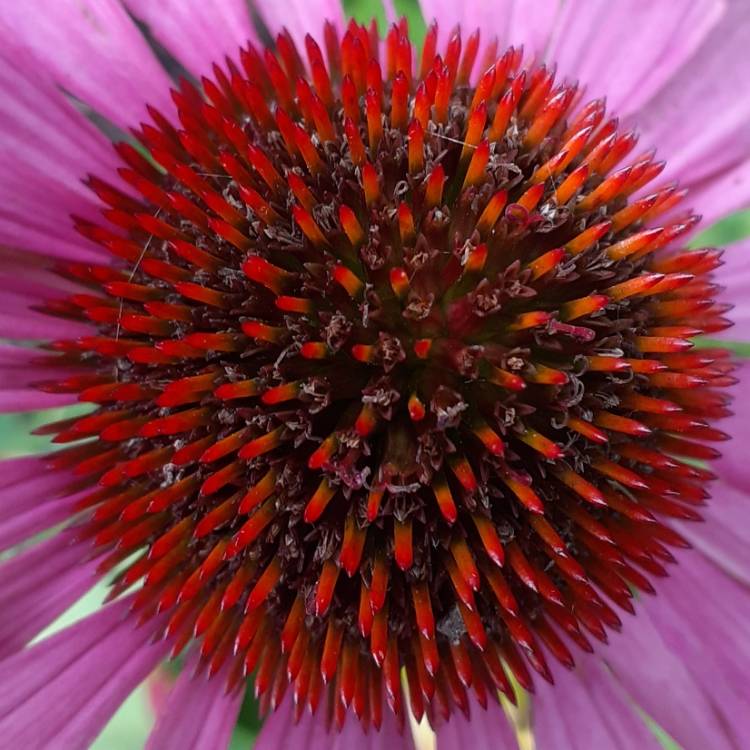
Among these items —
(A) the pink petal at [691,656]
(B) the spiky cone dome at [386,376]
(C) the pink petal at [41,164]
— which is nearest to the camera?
(B) the spiky cone dome at [386,376]

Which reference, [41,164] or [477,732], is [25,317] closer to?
[41,164]

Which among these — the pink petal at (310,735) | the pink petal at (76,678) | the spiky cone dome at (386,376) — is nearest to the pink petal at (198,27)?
the spiky cone dome at (386,376)

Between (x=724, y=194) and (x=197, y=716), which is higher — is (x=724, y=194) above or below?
above

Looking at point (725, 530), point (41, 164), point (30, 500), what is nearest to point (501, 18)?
point (41, 164)

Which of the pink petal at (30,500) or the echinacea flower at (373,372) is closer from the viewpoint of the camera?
the echinacea flower at (373,372)

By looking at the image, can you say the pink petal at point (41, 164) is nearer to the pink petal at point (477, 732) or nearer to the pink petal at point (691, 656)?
the pink petal at point (477, 732)

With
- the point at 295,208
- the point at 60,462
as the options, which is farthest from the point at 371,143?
the point at 60,462
